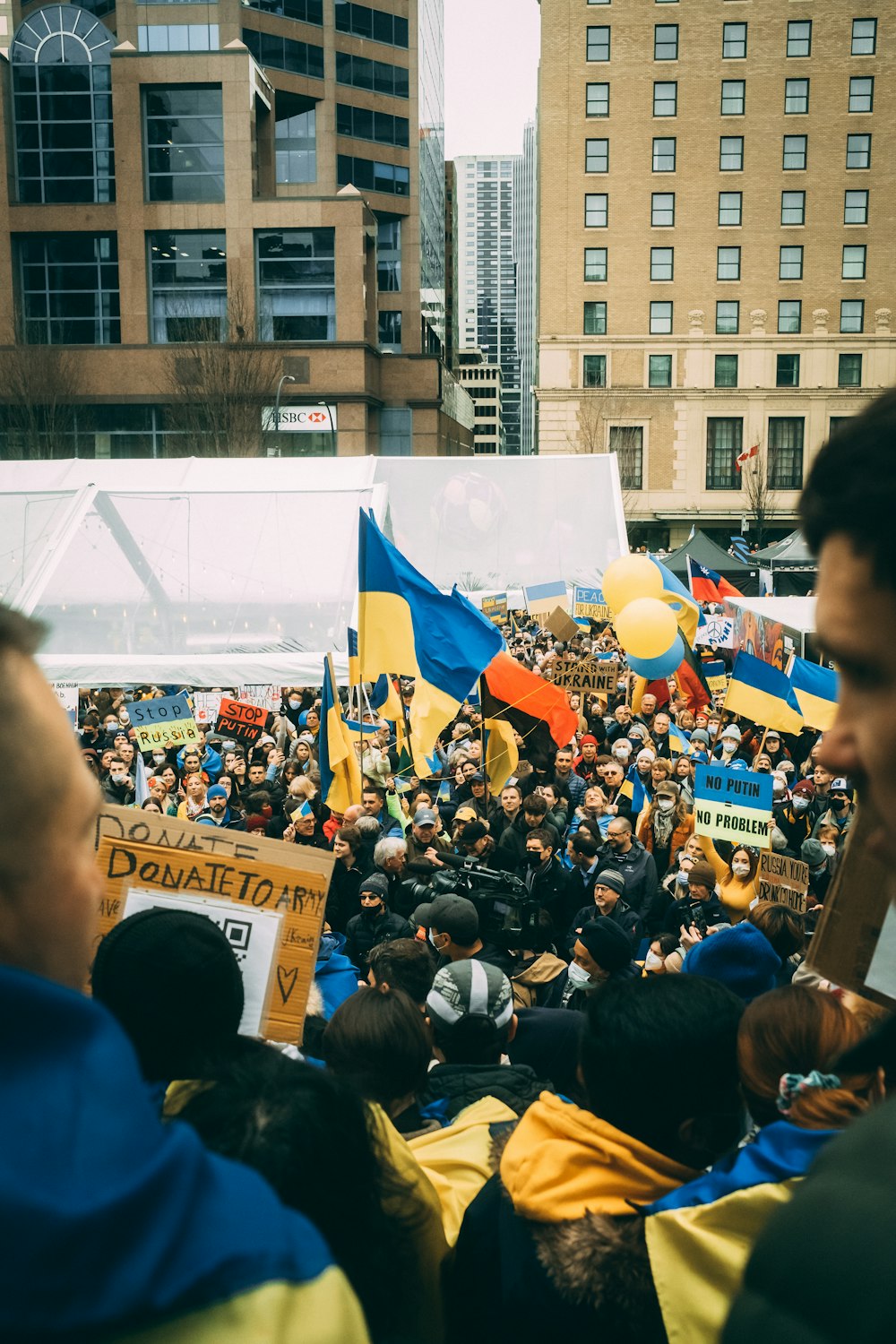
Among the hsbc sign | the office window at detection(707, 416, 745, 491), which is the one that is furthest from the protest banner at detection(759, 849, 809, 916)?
the office window at detection(707, 416, 745, 491)

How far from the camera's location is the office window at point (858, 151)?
55.9 metres

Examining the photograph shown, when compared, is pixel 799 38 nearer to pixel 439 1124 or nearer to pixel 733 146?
pixel 733 146

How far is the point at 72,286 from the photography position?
49219 millimetres

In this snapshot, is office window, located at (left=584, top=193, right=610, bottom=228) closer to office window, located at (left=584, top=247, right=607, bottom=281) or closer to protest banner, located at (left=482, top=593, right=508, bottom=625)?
office window, located at (left=584, top=247, right=607, bottom=281)

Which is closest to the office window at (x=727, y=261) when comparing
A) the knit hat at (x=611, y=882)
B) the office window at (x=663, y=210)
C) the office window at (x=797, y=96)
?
the office window at (x=663, y=210)

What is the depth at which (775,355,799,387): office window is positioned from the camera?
5656cm

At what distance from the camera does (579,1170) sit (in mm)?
1985

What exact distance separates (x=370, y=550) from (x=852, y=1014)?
304 inches

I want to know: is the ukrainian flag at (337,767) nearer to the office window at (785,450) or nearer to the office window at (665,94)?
the office window at (785,450)

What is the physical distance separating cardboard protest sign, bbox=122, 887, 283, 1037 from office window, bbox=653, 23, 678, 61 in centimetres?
6244

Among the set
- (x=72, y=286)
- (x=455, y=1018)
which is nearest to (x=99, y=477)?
(x=455, y=1018)

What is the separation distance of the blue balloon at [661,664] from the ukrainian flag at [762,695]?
2.20m

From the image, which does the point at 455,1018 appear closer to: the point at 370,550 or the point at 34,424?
the point at 370,550

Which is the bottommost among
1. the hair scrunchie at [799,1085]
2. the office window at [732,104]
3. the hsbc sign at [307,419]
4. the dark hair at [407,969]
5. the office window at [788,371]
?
the dark hair at [407,969]
